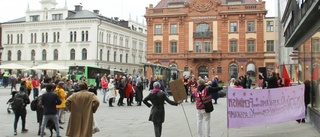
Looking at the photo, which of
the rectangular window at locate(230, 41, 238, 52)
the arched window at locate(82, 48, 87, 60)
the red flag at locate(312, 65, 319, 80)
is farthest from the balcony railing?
the red flag at locate(312, 65, 319, 80)

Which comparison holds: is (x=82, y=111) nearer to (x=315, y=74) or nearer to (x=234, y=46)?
(x=315, y=74)

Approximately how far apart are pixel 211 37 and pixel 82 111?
167 ft

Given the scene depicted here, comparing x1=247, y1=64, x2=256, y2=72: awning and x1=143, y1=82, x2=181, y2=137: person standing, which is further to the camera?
x1=247, y1=64, x2=256, y2=72: awning

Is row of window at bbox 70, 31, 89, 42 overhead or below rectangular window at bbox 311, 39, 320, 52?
overhead

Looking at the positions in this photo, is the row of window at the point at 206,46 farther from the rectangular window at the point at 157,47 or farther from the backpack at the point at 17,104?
the backpack at the point at 17,104

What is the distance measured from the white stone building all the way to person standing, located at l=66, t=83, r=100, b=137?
60718 mm

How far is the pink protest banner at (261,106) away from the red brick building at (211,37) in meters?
45.0

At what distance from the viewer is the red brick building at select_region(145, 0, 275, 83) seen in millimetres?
57125

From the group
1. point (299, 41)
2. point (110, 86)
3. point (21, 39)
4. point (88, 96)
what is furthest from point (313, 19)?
point (21, 39)

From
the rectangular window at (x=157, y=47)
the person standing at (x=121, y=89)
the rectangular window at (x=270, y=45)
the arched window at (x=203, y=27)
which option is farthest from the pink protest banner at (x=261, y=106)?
the rectangular window at (x=157, y=47)

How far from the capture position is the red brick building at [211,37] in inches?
2249

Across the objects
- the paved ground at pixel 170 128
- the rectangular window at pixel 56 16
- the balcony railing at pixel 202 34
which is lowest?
the paved ground at pixel 170 128

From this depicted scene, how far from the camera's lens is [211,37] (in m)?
58.4

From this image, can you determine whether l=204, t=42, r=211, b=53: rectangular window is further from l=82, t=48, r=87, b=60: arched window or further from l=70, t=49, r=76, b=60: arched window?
l=70, t=49, r=76, b=60: arched window
